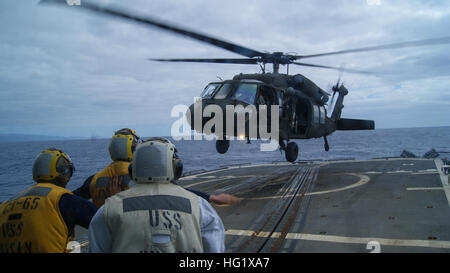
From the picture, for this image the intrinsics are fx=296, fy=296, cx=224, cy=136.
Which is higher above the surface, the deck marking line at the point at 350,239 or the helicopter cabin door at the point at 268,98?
the helicopter cabin door at the point at 268,98

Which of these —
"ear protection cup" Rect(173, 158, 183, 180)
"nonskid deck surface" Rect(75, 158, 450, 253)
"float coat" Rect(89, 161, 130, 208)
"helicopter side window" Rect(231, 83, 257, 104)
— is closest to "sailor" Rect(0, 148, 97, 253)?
"ear protection cup" Rect(173, 158, 183, 180)

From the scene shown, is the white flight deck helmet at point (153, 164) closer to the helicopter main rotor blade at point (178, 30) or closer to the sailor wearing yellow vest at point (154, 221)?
the sailor wearing yellow vest at point (154, 221)

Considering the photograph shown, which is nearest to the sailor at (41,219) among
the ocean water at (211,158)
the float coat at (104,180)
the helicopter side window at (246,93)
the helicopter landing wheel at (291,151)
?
the float coat at (104,180)

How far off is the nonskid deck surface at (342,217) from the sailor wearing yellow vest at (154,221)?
4.25 metres

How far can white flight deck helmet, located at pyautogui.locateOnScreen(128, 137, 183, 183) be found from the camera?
2.39 meters

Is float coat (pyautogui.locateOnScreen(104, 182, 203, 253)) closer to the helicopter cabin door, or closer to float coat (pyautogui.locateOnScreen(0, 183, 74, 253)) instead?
float coat (pyautogui.locateOnScreen(0, 183, 74, 253))

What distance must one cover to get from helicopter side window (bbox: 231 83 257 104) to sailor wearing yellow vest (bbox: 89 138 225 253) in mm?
8752

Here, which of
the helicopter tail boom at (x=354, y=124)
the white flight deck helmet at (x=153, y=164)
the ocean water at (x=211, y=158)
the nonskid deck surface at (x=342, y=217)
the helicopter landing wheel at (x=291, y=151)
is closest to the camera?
the white flight deck helmet at (x=153, y=164)

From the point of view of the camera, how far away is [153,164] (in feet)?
7.88

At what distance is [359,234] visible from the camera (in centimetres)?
696

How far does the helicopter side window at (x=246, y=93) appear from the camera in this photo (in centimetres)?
1102

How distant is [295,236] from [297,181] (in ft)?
28.5

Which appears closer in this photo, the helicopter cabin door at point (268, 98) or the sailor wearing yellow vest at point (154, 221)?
the sailor wearing yellow vest at point (154, 221)
